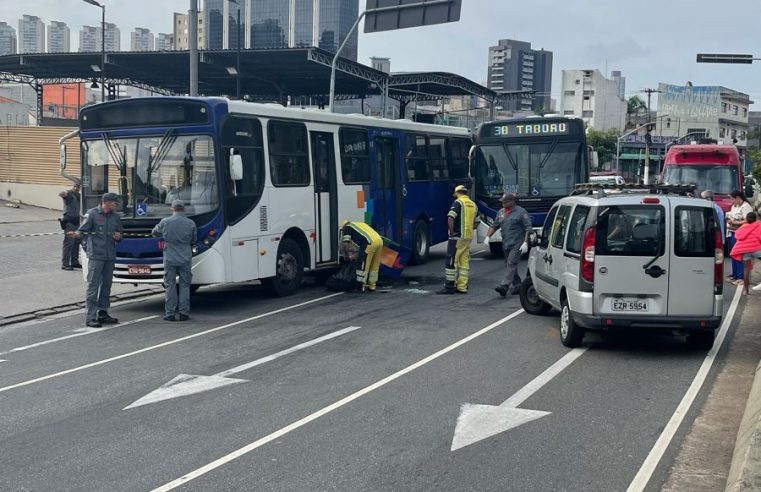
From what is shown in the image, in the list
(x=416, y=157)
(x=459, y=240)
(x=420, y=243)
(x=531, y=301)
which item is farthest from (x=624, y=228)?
(x=420, y=243)

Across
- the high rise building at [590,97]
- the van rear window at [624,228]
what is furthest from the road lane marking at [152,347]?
the high rise building at [590,97]

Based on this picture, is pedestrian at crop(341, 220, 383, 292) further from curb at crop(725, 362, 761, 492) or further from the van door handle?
curb at crop(725, 362, 761, 492)

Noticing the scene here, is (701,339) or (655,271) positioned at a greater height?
(655,271)

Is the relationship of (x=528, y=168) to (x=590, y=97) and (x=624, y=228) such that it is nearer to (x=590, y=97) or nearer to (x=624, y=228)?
(x=624, y=228)

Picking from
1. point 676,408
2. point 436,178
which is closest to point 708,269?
point 676,408

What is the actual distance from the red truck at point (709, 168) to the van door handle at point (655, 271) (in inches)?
638

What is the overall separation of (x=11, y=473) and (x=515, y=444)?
3825mm

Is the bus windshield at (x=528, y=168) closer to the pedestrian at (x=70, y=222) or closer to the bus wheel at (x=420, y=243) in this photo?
the bus wheel at (x=420, y=243)

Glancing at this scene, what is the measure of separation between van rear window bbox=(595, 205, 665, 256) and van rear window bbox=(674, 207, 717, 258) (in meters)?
0.26

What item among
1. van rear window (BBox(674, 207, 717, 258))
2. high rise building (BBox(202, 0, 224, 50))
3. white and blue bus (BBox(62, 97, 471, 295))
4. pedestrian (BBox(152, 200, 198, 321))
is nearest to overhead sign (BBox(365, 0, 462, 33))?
white and blue bus (BBox(62, 97, 471, 295))

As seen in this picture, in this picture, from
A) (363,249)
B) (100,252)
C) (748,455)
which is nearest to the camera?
(748,455)

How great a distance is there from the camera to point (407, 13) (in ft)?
80.2

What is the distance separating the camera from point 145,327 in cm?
1323

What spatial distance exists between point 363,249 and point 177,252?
4.21 metres
